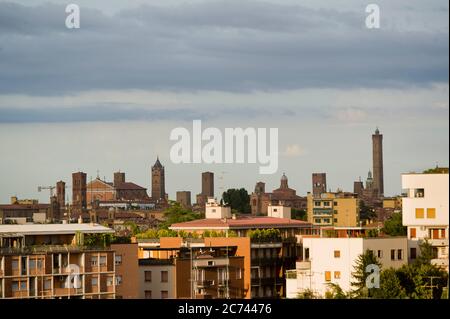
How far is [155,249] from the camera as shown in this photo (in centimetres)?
4150

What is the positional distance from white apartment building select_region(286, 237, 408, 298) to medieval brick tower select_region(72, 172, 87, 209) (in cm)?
6392

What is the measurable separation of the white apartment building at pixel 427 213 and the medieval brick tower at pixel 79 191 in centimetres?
6258

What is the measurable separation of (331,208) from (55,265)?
47380 millimetres

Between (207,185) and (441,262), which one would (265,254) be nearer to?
(441,262)

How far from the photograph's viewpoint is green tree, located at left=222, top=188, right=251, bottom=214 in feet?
269

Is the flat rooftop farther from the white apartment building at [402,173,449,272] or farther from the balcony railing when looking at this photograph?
the white apartment building at [402,173,449,272]

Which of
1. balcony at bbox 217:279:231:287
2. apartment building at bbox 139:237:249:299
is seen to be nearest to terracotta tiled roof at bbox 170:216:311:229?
apartment building at bbox 139:237:249:299

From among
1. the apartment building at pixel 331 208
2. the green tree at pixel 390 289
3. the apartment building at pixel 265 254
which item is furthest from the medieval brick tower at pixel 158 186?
the green tree at pixel 390 289

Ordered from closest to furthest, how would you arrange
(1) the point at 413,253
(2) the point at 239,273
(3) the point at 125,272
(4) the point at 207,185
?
1. (3) the point at 125,272
2. (1) the point at 413,253
3. (2) the point at 239,273
4. (4) the point at 207,185

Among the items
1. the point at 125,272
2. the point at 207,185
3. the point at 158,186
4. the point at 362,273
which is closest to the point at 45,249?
the point at 125,272

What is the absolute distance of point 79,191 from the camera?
101m

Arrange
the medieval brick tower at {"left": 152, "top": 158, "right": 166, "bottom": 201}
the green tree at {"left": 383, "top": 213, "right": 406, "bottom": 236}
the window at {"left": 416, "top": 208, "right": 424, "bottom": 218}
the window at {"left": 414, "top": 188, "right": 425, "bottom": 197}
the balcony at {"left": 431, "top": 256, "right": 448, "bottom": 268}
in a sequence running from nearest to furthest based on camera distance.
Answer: the balcony at {"left": 431, "top": 256, "right": 448, "bottom": 268} → the window at {"left": 414, "top": 188, "right": 425, "bottom": 197} → the window at {"left": 416, "top": 208, "right": 424, "bottom": 218} → the green tree at {"left": 383, "top": 213, "right": 406, "bottom": 236} → the medieval brick tower at {"left": 152, "top": 158, "right": 166, "bottom": 201}

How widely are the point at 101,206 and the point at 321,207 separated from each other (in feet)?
104

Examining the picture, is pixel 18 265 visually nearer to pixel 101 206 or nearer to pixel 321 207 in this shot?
pixel 321 207
